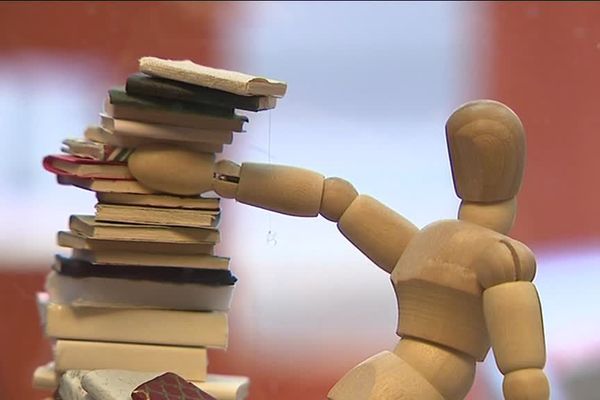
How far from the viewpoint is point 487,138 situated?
27.4 inches

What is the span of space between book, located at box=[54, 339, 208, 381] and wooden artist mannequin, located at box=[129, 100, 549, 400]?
19 centimetres

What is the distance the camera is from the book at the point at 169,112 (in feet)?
2.64

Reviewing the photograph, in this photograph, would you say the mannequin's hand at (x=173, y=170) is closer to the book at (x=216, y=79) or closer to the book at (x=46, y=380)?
the book at (x=216, y=79)

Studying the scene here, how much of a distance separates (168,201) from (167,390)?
17 cm

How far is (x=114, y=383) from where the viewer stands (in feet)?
2.53

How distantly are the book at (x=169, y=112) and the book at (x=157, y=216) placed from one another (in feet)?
0.24

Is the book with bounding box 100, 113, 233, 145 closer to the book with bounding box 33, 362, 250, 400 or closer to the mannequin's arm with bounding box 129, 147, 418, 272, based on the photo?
the mannequin's arm with bounding box 129, 147, 418, 272

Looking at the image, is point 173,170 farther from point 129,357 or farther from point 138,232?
point 129,357

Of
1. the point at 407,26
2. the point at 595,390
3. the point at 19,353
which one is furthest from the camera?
the point at 407,26

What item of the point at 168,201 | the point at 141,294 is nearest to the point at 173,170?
the point at 168,201

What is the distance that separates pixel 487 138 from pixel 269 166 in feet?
0.63

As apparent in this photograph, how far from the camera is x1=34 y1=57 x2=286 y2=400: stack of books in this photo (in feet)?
2.65

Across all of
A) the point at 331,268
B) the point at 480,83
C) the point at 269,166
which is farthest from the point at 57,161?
the point at 480,83

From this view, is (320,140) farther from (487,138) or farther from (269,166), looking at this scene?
(487,138)
